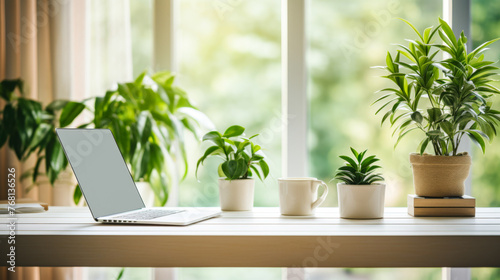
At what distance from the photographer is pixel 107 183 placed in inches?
51.5

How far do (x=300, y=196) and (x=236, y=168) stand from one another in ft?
0.71

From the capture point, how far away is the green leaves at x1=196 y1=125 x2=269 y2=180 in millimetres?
1435

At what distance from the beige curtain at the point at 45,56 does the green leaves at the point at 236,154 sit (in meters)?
0.91

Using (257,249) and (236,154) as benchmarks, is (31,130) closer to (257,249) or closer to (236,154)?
(236,154)

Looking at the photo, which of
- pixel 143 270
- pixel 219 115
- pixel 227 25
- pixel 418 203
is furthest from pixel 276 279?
pixel 227 25

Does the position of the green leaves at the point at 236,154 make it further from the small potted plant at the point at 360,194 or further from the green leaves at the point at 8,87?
the green leaves at the point at 8,87

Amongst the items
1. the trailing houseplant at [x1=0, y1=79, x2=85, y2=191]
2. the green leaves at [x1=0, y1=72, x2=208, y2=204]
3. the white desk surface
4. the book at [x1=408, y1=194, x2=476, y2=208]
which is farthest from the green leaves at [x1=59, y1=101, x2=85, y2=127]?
the book at [x1=408, y1=194, x2=476, y2=208]

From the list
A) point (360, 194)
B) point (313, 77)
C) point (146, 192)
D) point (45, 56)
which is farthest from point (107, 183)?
point (313, 77)

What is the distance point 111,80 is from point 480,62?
1475 millimetres

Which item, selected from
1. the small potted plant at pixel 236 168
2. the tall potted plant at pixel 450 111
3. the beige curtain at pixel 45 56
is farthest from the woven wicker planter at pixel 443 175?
the beige curtain at pixel 45 56

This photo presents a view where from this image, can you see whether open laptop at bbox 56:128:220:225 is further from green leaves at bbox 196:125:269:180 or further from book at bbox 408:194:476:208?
book at bbox 408:194:476:208

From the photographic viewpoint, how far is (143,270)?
2.23m

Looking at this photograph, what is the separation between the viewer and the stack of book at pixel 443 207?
1325 millimetres

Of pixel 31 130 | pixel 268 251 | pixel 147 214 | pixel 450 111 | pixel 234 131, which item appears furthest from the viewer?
pixel 31 130
